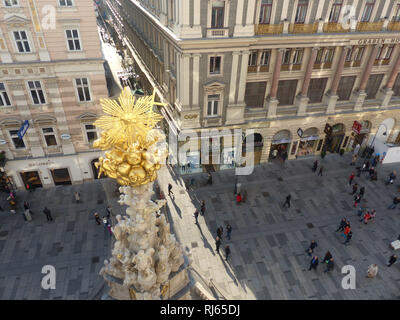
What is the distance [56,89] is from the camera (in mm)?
26062

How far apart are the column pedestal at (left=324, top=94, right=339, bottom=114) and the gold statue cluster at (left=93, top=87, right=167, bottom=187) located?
30849mm

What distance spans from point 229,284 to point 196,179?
13.3 metres

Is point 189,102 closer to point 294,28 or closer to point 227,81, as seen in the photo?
point 227,81

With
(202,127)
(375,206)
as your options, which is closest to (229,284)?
(202,127)

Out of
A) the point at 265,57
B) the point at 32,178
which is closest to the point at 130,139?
the point at 265,57

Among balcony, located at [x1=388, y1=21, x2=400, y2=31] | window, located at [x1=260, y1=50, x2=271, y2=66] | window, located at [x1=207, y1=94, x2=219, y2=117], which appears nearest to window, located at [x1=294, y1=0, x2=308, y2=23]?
window, located at [x1=260, y1=50, x2=271, y2=66]

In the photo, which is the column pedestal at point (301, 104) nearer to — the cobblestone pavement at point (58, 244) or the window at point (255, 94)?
the window at point (255, 94)

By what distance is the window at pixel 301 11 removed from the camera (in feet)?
96.8

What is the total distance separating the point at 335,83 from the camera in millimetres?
34625

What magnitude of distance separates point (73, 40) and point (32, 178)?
48.3 feet

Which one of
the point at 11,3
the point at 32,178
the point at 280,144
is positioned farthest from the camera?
the point at 280,144

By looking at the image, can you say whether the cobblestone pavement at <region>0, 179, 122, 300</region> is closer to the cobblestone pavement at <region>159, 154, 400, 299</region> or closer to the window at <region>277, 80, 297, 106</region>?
the cobblestone pavement at <region>159, 154, 400, 299</region>

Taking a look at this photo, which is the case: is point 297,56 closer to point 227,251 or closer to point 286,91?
point 286,91

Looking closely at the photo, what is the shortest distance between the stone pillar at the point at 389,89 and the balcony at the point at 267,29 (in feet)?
53.1
